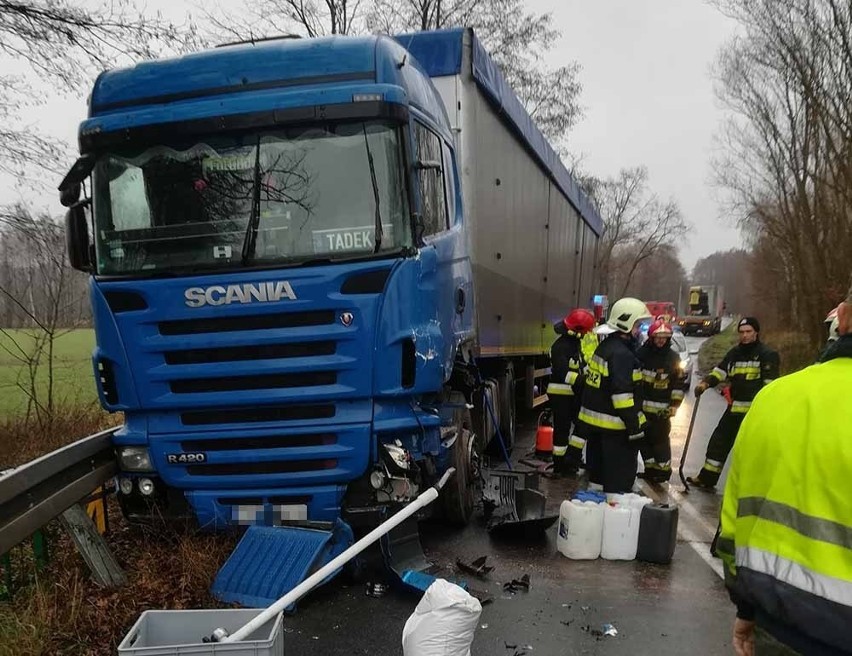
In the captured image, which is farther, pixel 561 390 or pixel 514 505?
pixel 561 390

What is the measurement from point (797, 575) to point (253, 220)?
329 cm

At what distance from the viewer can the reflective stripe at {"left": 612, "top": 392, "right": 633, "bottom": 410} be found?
16.8 feet

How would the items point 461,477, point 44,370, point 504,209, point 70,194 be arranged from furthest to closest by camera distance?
1. point 44,370
2. point 504,209
3. point 461,477
4. point 70,194

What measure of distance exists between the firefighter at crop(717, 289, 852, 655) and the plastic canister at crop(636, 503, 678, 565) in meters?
2.91

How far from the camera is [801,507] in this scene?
1.55 m

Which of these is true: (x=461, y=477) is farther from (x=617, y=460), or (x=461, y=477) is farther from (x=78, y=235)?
(x=78, y=235)

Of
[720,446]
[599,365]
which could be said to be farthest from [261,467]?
[720,446]

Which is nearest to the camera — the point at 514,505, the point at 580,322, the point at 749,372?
the point at 514,505

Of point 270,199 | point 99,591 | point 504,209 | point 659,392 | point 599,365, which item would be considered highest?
point 504,209

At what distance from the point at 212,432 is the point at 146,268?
110cm

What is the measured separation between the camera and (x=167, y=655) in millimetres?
2432

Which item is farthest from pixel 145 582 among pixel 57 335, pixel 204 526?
pixel 57 335

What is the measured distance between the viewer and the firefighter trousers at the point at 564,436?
6.86 metres

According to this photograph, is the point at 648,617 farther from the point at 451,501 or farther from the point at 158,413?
the point at 158,413
